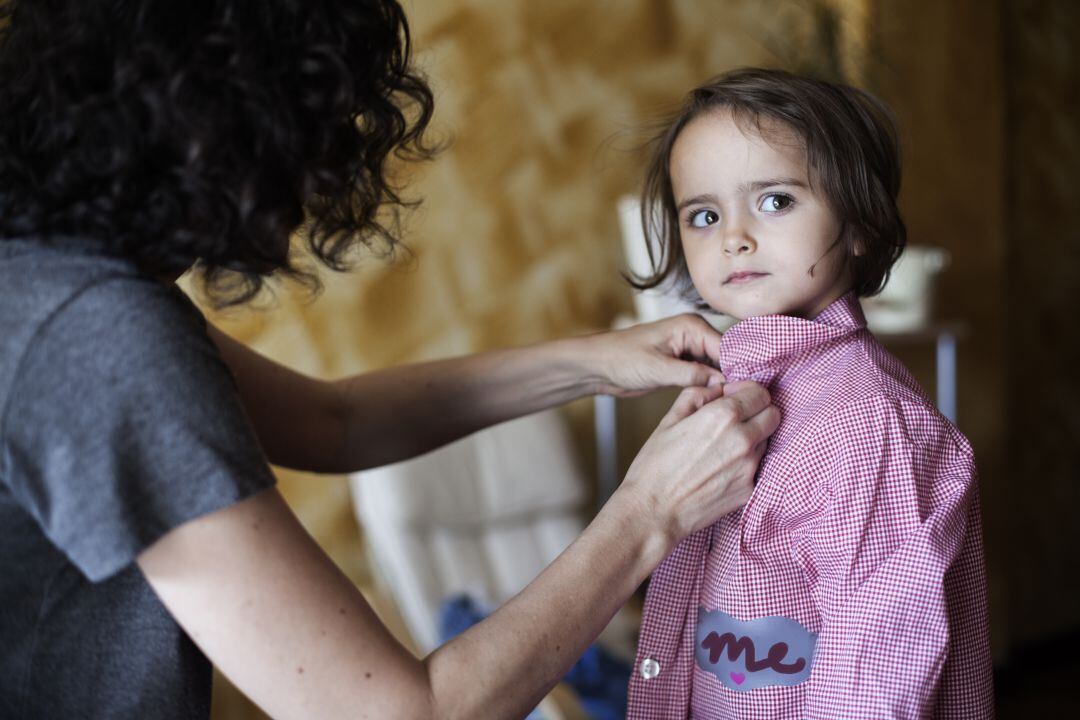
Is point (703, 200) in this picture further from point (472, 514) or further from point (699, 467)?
point (472, 514)

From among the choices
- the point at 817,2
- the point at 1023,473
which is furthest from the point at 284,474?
the point at 1023,473

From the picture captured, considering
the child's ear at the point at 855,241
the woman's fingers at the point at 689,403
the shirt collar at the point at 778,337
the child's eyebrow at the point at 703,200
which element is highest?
the child's eyebrow at the point at 703,200

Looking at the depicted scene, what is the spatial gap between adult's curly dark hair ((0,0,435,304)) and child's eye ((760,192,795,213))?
0.45m

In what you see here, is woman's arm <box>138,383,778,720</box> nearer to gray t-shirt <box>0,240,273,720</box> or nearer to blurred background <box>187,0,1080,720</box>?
gray t-shirt <box>0,240,273,720</box>

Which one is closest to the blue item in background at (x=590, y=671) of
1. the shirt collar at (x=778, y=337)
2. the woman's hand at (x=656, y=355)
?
the woman's hand at (x=656, y=355)

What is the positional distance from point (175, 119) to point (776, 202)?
0.62 m

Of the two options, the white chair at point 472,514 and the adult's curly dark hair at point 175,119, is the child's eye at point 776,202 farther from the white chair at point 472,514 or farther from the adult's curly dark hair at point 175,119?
the white chair at point 472,514

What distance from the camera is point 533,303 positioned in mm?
2859

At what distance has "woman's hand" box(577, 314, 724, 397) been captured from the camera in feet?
4.19

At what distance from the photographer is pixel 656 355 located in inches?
51.3

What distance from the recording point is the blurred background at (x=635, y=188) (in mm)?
2654

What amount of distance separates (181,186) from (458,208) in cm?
185

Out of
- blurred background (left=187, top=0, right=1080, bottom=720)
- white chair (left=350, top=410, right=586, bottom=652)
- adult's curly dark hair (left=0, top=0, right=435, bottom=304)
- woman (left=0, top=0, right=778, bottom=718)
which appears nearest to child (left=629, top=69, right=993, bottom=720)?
woman (left=0, top=0, right=778, bottom=718)

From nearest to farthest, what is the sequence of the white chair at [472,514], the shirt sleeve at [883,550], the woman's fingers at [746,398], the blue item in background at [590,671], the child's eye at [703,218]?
the shirt sleeve at [883,550]
the woman's fingers at [746,398]
the child's eye at [703,218]
the blue item in background at [590,671]
the white chair at [472,514]
